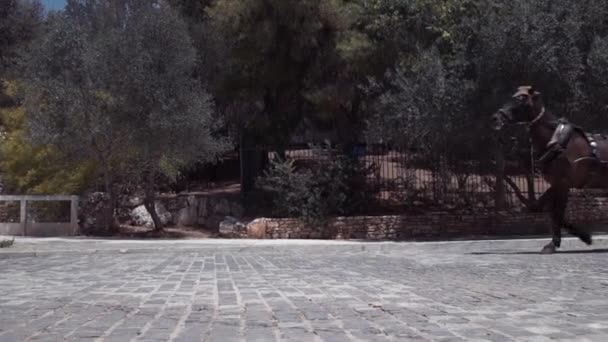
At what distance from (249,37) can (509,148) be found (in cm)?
963

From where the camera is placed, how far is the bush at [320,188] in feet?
74.8

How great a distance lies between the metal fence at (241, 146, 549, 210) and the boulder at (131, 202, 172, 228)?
4285 mm

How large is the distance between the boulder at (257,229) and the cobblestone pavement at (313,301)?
9.07m

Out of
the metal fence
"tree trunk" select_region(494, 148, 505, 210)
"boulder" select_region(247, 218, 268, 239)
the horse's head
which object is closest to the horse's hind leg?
the horse's head

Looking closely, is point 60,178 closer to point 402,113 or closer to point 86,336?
point 402,113

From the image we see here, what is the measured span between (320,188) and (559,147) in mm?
11099

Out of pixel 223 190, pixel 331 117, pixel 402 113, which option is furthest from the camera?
pixel 223 190

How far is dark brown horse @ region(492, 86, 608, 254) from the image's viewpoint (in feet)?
43.0

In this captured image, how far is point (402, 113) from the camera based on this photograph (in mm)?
20469

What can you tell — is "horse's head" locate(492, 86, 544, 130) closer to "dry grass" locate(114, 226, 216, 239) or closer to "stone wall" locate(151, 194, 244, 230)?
"dry grass" locate(114, 226, 216, 239)

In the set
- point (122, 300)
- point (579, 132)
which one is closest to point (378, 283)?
point (122, 300)

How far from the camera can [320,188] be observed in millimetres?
23281

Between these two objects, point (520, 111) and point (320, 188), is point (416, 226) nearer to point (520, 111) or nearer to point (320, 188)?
point (320, 188)

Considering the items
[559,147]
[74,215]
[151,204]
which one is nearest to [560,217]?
[559,147]
